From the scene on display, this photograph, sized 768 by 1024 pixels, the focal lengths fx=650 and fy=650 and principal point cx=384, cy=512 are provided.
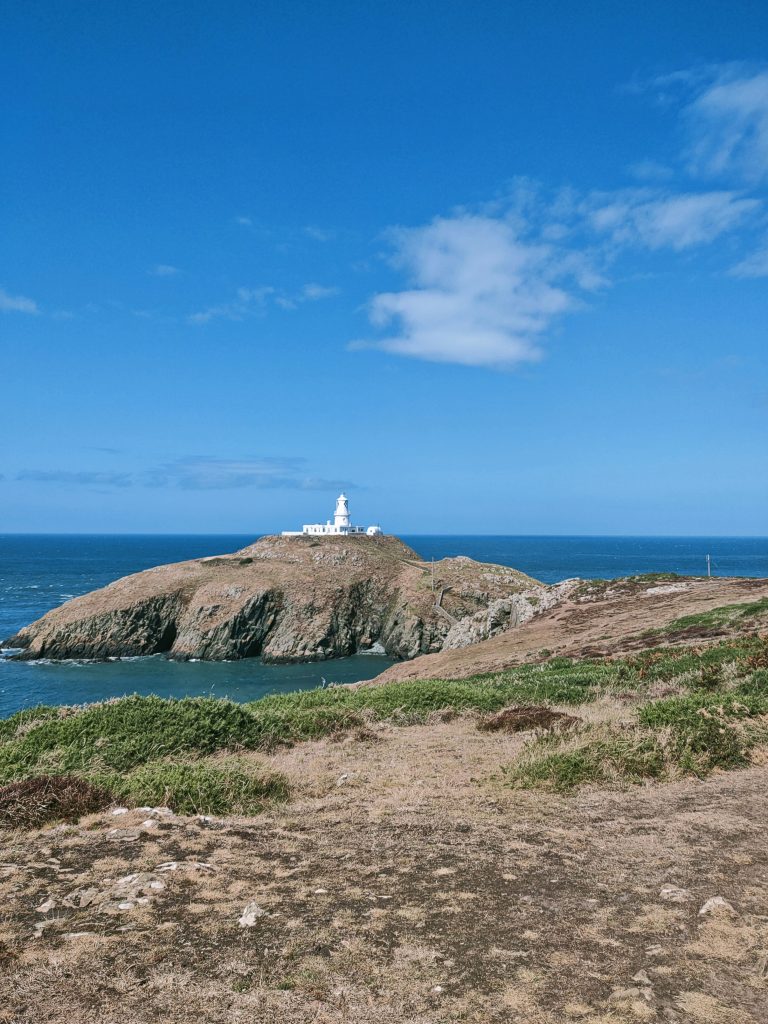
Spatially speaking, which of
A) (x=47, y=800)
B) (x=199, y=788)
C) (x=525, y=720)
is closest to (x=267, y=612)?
(x=525, y=720)

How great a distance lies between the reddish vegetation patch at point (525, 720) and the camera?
1532 cm

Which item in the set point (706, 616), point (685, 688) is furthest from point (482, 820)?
point (706, 616)

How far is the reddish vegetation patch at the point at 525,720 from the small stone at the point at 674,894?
306 inches

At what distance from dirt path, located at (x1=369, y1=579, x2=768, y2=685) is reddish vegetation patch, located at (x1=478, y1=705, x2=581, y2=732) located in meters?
16.0

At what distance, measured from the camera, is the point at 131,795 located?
1008 cm

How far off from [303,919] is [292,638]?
76.6 meters

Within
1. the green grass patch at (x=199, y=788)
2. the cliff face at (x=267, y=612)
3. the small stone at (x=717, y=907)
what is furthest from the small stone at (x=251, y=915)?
the cliff face at (x=267, y=612)

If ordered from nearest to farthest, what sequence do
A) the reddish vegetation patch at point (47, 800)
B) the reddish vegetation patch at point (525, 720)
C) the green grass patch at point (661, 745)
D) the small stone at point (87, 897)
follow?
the small stone at point (87, 897) → the reddish vegetation patch at point (47, 800) → the green grass patch at point (661, 745) → the reddish vegetation patch at point (525, 720)

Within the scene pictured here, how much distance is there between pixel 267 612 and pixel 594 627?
52.3 m

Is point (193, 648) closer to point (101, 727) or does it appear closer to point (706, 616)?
point (706, 616)

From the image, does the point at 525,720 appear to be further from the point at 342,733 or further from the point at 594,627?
the point at 594,627

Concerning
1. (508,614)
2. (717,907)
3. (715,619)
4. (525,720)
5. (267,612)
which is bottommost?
(267,612)

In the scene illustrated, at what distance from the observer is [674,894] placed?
275 inches

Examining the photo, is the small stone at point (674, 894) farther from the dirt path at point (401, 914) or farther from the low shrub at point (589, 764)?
the low shrub at point (589, 764)
